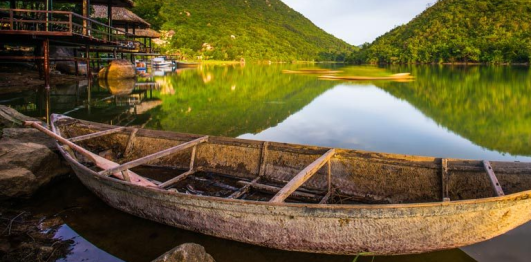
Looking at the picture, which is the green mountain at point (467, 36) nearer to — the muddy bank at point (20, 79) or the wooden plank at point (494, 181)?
the muddy bank at point (20, 79)

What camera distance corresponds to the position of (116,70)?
24328 mm

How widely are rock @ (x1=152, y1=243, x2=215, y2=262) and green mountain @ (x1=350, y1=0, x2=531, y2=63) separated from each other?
237ft

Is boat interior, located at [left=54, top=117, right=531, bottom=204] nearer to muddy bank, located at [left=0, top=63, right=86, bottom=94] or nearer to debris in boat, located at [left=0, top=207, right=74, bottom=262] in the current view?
→ debris in boat, located at [left=0, top=207, right=74, bottom=262]

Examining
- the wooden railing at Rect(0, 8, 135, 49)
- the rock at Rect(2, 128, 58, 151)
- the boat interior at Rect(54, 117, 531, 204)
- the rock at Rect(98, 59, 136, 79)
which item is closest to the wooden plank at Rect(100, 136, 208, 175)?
the boat interior at Rect(54, 117, 531, 204)

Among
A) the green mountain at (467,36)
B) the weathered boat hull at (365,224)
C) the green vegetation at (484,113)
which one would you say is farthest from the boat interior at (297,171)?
the green mountain at (467,36)

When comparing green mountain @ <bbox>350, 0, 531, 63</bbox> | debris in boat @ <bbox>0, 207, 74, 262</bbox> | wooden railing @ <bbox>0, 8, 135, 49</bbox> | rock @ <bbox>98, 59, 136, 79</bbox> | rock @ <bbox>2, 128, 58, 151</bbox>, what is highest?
green mountain @ <bbox>350, 0, 531, 63</bbox>

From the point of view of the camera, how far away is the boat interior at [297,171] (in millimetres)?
4730

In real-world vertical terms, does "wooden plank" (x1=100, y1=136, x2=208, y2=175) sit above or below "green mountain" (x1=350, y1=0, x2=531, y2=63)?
below

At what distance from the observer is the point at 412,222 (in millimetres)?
3625

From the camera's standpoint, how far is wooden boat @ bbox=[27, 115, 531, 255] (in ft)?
12.0

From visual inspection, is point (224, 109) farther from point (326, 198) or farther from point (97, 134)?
point (326, 198)

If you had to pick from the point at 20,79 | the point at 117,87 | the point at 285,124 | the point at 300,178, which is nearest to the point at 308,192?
the point at 300,178

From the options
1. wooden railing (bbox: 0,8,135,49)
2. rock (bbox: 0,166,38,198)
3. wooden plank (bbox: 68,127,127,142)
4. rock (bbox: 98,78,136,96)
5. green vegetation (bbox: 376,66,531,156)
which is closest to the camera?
rock (bbox: 0,166,38,198)

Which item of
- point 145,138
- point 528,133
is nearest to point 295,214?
point 145,138
